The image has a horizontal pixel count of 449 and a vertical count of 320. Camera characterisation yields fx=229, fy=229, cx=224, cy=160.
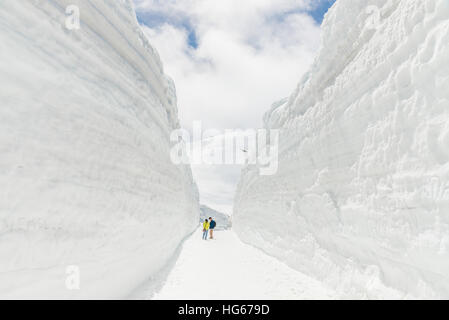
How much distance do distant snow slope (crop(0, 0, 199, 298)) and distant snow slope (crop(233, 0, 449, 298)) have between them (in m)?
3.00

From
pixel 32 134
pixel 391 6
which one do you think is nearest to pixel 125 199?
pixel 32 134

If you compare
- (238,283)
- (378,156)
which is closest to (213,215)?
(238,283)

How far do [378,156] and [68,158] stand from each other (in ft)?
11.0

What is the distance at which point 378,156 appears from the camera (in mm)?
2654

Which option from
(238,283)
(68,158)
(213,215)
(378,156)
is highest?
(378,156)

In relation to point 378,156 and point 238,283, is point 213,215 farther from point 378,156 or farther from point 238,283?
point 378,156

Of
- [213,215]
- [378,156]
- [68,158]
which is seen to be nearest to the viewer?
[68,158]

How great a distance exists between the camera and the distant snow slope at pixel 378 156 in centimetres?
201

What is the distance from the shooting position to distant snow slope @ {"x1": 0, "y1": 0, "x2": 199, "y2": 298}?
6.00ft

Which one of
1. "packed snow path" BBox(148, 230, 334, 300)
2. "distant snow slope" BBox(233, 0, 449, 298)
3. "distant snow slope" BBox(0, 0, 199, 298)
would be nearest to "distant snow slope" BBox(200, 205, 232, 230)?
"packed snow path" BBox(148, 230, 334, 300)

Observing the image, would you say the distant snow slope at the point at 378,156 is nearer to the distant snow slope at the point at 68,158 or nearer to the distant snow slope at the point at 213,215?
the distant snow slope at the point at 68,158

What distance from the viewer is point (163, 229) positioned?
5.21 m

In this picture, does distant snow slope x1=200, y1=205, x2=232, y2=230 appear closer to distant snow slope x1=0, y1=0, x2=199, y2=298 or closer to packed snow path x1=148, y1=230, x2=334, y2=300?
packed snow path x1=148, y1=230, x2=334, y2=300
